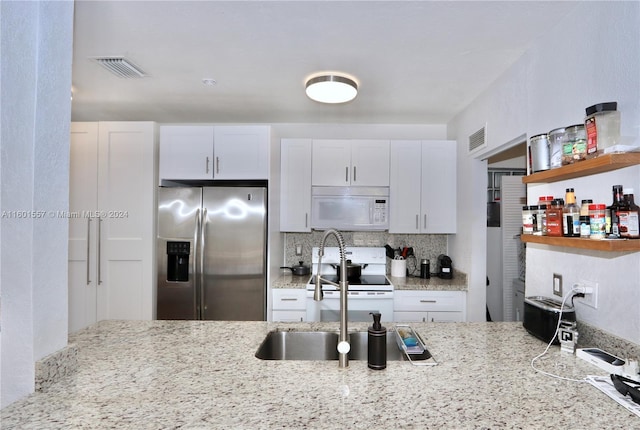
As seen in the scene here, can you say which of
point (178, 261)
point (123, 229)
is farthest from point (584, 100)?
point (123, 229)

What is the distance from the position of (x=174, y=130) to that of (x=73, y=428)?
8.58ft

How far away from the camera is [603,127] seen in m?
1.21

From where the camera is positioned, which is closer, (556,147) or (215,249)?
(556,147)

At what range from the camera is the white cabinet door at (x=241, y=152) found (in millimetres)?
3012

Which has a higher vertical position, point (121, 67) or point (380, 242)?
point (121, 67)

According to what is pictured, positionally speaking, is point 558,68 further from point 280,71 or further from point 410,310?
point 410,310

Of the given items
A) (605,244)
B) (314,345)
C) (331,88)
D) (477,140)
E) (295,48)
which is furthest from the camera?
(477,140)

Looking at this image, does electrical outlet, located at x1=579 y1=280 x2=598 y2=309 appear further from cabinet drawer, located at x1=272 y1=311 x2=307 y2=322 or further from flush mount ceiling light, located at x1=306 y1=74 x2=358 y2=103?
cabinet drawer, located at x1=272 y1=311 x2=307 y2=322

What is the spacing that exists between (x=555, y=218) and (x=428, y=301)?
5.59ft

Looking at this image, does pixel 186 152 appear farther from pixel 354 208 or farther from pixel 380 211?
pixel 380 211

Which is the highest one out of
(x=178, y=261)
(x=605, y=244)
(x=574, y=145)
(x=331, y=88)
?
(x=331, y=88)

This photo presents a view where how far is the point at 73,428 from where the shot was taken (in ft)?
2.80

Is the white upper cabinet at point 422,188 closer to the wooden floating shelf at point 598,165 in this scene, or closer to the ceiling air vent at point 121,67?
the wooden floating shelf at point 598,165

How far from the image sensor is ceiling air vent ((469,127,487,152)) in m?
2.59
